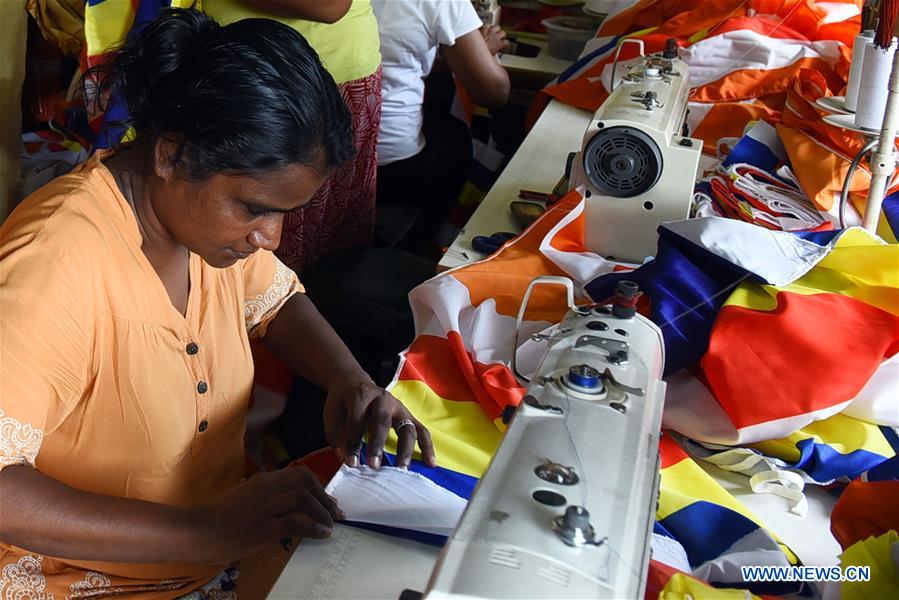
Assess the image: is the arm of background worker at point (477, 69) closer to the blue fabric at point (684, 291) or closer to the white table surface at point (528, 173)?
the white table surface at point (528, 173)

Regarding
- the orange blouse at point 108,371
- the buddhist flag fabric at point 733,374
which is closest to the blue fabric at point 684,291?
the buddhist flag fabric at point 733,374

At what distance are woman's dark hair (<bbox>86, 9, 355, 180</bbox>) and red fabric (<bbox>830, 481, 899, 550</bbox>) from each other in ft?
2.63

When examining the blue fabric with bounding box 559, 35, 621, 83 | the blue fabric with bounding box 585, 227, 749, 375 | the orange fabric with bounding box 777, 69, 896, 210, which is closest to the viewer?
the blue fabric with bounding box 585, 227, 749, 375

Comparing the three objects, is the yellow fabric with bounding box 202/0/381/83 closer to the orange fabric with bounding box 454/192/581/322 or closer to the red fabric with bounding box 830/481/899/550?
the orange fabric with bounding box 454/192/581/322

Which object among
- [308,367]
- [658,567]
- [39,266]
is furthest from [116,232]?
[658,567]

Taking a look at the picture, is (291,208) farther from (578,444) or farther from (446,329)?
(578,444)

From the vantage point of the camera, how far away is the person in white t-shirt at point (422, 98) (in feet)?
9.29

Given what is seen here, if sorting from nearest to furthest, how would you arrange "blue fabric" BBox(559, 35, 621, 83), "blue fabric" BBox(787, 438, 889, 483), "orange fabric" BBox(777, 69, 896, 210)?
1. "blue fabric" BBox(787, 438, 889, 483)
2. "orange fabric" BBox(777, 69, 896, 210)
3. "blue fabric" BBox(559, 35, 621, 83)

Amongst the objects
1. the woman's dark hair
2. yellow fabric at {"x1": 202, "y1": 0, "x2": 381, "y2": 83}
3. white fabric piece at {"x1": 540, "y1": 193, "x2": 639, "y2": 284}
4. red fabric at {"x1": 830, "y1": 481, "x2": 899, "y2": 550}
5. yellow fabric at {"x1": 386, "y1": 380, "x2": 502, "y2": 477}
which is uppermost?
the woman's dark hair

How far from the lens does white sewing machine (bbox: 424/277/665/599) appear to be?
0.72 m

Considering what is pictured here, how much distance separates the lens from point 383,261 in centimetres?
239

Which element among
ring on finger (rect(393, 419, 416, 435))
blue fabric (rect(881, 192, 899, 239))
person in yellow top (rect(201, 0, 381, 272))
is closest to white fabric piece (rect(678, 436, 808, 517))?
ring on finger (rect(393, 419, 416, 435))

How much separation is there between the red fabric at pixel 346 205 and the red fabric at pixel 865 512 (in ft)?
5.20

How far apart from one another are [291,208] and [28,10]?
199 centimetres
